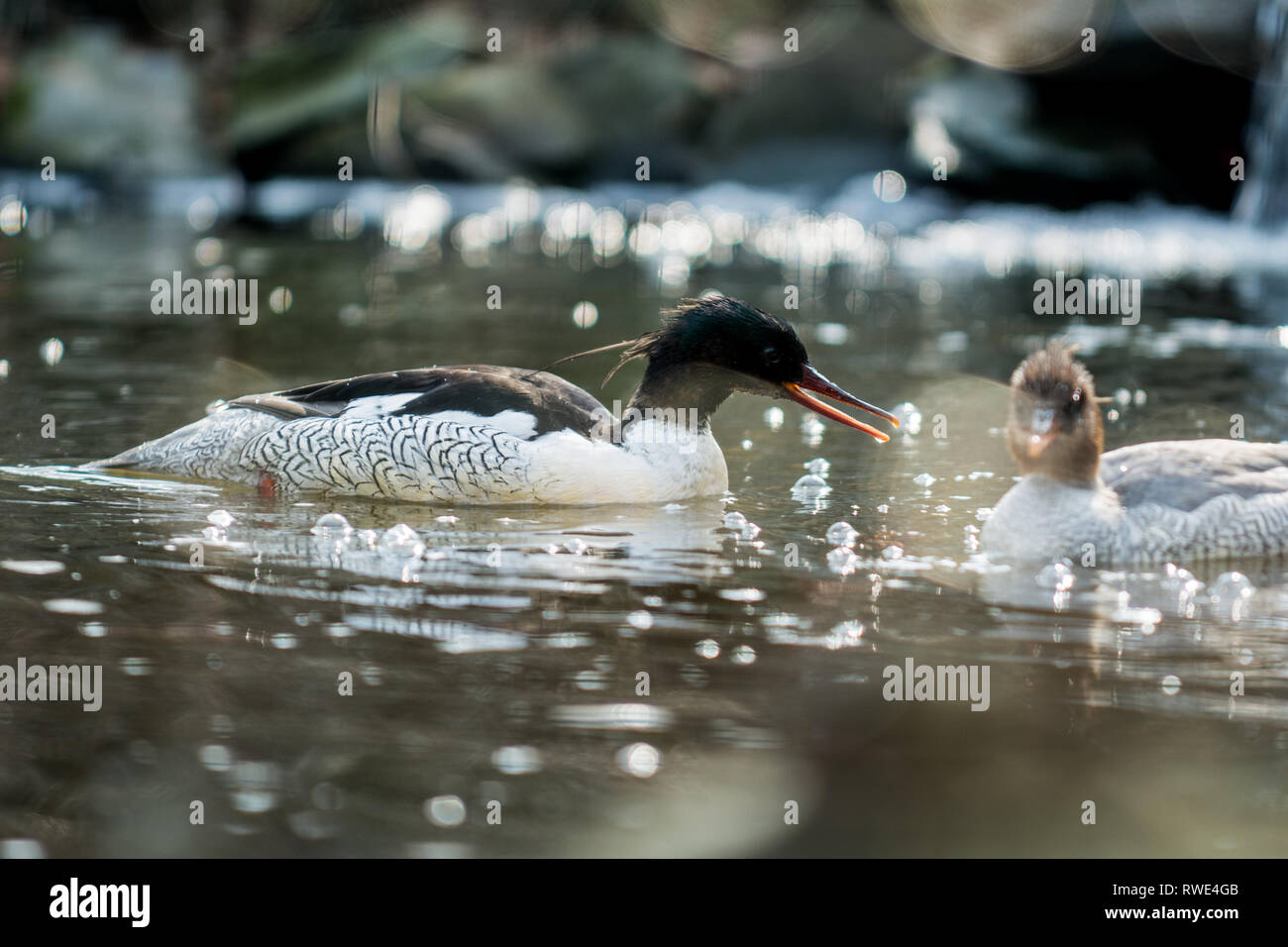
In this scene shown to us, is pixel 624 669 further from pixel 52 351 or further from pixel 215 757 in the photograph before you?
pixel 52 351

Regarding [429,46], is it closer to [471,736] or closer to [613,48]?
[613,48]

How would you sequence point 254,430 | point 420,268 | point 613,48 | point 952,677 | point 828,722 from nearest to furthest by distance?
point 828,722 < point 952,677 < point 254,430 < point 420,268 < point 613,48

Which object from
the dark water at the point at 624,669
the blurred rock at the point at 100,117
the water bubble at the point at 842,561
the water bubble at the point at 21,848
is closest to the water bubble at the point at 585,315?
the dark water at the point at 624,669

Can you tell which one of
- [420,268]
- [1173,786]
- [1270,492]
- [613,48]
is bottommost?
[1173,786]

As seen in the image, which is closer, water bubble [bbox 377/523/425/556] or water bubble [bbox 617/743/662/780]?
water bubble [bbox 617/743/662/780]

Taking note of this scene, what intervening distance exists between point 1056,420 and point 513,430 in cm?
265

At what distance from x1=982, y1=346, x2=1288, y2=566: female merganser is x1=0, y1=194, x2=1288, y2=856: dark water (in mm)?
190

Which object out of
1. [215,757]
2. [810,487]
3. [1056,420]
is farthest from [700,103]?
[215,757]

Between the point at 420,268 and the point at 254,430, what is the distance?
1100 cm

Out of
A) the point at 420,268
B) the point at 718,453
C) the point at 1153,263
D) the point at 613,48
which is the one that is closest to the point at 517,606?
the point at 718,453

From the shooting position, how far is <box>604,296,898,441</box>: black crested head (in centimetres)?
852

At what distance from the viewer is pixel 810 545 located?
7.68 m

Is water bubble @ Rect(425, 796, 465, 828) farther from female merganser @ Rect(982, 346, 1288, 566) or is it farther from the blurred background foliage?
the blurred background foliage

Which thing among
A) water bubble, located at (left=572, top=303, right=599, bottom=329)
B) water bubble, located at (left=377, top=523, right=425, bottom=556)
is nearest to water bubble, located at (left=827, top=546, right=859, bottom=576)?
water bubble, located at (left=377, top=523, right=425, bottom=556)
